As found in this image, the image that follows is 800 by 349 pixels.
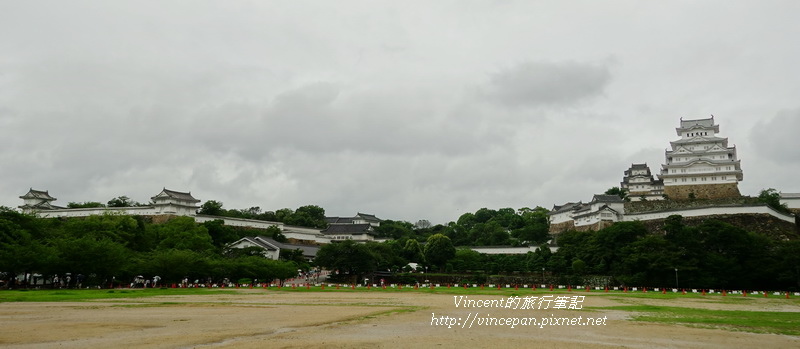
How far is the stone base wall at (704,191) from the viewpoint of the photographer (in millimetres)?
64312

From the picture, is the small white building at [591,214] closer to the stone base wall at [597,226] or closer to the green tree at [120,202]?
the stone base wall at [597,226]

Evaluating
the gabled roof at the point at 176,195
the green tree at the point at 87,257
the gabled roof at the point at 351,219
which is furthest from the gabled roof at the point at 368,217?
the green tree at the point at 87,257

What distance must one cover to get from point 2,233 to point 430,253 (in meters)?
40.9

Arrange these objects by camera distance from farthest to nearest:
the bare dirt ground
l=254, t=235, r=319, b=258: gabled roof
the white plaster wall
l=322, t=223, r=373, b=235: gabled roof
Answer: l=322, t=223, r=373, b=235: gabled roof, l=254, t=235, r=319, b=258: gabled roof, the white plaster wall, the bare dirt ground

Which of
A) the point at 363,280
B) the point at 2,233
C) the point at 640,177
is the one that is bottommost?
the point at 363,280

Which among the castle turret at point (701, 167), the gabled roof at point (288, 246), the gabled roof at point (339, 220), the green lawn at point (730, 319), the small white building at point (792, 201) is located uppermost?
the castle turret at point (701, 167)

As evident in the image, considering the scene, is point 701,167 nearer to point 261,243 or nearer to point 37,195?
point 261,243

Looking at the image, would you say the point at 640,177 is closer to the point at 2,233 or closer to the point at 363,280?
the point at 363,280

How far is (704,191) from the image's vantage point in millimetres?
66125

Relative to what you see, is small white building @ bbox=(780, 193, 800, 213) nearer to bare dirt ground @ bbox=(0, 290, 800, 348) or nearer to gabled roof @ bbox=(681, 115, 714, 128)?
gabled roof @ bbox=(681, 115, 714, 128)

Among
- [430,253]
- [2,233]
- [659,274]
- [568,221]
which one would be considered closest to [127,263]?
[2,233]

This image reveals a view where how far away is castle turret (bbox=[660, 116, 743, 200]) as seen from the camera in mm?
65125

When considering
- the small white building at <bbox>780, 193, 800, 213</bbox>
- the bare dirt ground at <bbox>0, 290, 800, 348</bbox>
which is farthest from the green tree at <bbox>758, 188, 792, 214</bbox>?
the bare dirt ground at <bbox>0, 290, 800, 348</bbox>

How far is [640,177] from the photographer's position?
86500 mm
